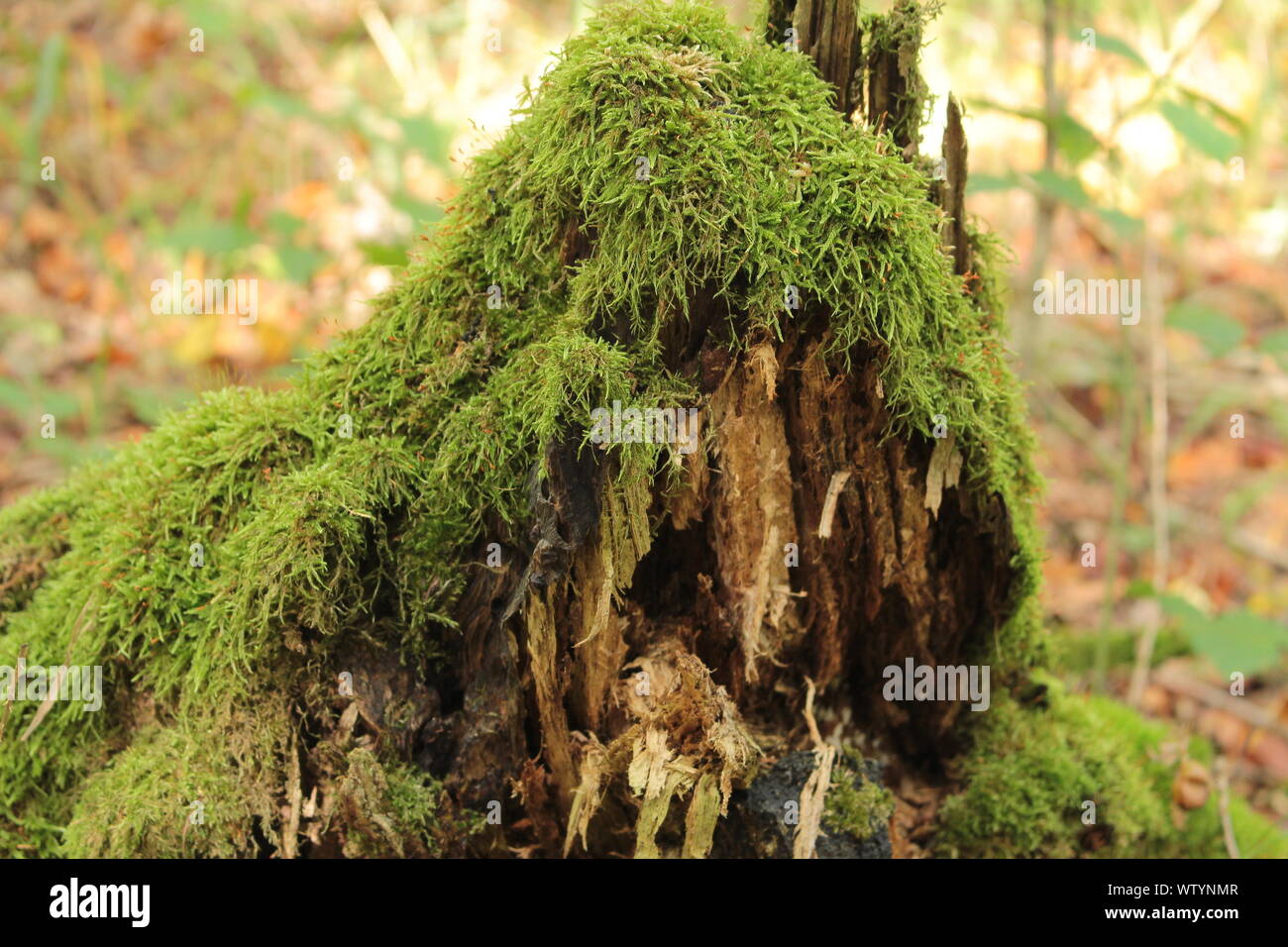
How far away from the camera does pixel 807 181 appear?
199cm

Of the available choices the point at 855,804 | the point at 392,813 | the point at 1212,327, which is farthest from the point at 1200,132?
the point at 392,813

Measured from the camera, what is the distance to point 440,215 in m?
4.18

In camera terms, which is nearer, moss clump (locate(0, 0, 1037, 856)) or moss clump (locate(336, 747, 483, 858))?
moss clump (locate(0, 0, 1037, 856))

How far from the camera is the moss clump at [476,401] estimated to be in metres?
1.97

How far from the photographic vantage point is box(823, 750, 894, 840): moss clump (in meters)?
2.22

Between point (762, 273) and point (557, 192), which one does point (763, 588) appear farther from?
point (557, 192)

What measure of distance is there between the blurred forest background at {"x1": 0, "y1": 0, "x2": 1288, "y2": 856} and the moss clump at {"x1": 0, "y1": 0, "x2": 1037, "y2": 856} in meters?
1.80

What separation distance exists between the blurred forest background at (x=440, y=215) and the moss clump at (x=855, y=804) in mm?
1972

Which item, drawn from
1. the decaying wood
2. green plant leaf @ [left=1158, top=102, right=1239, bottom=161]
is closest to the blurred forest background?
green plant leaf @ [left=1158, top=102, right=1239, bottom=161]

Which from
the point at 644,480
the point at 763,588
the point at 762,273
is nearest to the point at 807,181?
the point at 762,273

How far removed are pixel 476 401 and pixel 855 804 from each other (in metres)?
1.28

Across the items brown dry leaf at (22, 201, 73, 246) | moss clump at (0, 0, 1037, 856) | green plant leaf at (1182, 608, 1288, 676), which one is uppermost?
brown dry leaf at (22, 201, 73, 246)

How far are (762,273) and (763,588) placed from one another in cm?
73

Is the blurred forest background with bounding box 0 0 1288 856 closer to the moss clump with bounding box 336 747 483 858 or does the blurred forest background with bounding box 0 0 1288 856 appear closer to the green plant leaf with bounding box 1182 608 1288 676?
the green plant leaf with bounding box 1182 608 1288 676
